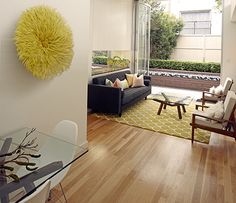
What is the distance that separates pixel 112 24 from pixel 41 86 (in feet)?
13.2

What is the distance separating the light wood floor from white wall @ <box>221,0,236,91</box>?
3.92m

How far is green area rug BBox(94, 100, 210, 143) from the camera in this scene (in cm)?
423

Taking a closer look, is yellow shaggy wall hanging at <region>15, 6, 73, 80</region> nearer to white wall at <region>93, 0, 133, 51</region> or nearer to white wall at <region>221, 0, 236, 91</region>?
white wall at <region>93, 0, 133, 51</region>

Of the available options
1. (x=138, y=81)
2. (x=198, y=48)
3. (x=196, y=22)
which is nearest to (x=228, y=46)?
(x=198, y=48)

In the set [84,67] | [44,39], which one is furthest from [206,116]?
[44,39]

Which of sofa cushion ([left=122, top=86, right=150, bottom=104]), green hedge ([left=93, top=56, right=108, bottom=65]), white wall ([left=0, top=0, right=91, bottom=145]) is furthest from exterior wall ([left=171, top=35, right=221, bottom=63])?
white wall ([left=0, top=0, right=91, bottom=145])

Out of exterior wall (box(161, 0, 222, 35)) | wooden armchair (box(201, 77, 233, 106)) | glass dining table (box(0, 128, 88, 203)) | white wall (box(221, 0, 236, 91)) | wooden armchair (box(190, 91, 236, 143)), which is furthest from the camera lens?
exterior wall (box(161, 0, 222, 35))

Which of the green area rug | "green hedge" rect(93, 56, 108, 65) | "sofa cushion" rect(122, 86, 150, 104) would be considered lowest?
→ the green area rug

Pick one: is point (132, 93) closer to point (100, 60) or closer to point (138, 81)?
point (138, 81)

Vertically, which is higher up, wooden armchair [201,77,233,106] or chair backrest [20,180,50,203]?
wooden armchair [201,77,233,106]

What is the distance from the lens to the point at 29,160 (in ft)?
6.01

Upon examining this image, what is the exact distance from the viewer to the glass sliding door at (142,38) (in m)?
7.37

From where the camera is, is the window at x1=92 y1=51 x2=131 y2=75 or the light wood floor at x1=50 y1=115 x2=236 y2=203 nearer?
the light wood floor at x1=50 y1=115 x2=236 y2=203

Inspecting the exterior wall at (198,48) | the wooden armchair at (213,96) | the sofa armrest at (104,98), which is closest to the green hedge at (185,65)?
the exterior wall at (198,48)
